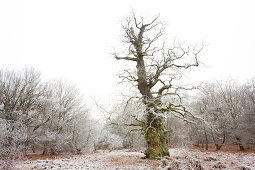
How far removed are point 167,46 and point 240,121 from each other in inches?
665

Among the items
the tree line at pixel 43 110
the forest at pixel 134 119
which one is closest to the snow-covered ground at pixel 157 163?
the forest at pixel 134 119

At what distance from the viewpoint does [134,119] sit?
11.8 metres

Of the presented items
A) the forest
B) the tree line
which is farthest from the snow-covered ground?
the tree line

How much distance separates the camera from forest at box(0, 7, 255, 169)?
8258 millimetres

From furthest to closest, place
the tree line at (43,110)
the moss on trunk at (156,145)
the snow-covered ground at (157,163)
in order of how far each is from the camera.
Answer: the tree line at (43,110) → the moss on trunk at (156,145) → the snow-covered ground at (157,163)

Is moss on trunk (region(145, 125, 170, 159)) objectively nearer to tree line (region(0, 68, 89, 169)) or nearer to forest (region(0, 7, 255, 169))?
forest (region(0, 7, 255, 169))

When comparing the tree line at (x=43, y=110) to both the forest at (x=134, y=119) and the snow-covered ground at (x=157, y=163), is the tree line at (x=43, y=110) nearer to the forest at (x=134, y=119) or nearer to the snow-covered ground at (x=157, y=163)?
the forest at (x=134, y=119)

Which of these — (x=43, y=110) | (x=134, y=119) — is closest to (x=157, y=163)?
(x=134, y=119)

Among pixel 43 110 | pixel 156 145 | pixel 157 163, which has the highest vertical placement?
pixel 43 110

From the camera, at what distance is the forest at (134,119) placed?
826 centimetres

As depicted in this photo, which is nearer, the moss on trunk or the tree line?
the moss on trunk

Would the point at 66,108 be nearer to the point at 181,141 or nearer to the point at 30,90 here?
the point at 30,90

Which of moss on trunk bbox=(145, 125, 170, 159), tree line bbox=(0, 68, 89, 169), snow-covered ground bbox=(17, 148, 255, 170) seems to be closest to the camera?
snow-covered ground bbox=(17, 148, 255, 170)

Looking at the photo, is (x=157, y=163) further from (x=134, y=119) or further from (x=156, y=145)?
(x=134, y=119)
